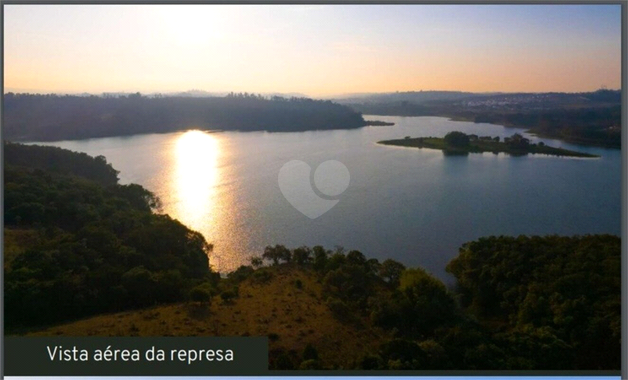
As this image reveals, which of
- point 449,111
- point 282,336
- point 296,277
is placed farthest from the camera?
point 449,111

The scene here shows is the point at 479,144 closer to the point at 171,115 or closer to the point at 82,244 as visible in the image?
the point at 171,115

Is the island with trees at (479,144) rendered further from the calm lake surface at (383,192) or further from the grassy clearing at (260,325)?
the grassy clearing at (260,325)

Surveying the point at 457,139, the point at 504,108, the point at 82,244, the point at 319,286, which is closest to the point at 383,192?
the point at 457,139

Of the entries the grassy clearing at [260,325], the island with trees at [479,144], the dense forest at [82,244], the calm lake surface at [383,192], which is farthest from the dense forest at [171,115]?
the grassy clearing at [260,325]

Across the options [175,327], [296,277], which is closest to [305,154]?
[296,277]

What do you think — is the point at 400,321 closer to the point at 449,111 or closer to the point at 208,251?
the point at 208,251

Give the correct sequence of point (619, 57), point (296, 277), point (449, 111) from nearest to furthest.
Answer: point (619, 57)
point (296, 277)
point (449, 111)
